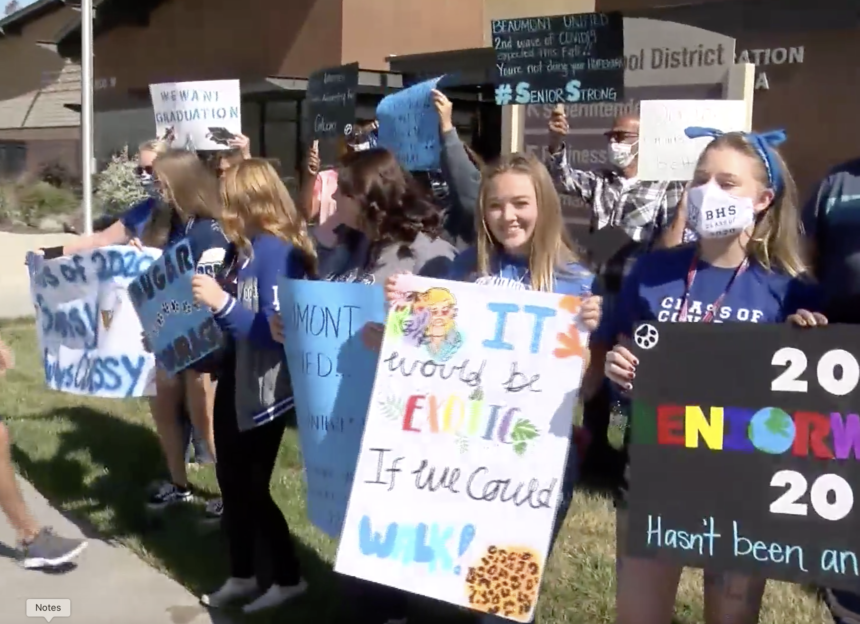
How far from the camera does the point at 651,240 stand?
4.83 metres

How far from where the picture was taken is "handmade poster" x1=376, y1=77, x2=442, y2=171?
15.2 ft

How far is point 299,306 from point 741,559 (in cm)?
163

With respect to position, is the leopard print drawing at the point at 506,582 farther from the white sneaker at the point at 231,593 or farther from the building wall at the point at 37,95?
the building wall at the point at 37,95


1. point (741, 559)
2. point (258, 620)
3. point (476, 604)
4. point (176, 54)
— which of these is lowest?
point (258, 620)

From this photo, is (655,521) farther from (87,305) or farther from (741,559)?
(87,305)

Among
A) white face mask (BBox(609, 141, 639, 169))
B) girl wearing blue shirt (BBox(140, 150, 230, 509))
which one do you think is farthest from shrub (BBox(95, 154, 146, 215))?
white face mask (BBox(609, 141, 639, 169))

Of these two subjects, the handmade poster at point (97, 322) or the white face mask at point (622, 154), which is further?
the handmade poster at point (97, 322)

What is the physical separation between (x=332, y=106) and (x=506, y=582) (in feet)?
14.0

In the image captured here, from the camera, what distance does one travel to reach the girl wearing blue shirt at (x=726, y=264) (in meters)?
2.64

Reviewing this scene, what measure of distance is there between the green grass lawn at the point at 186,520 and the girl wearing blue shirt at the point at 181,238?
26 cm

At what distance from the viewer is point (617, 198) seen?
5.22m

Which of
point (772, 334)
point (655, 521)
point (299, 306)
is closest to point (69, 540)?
point (299, 306)

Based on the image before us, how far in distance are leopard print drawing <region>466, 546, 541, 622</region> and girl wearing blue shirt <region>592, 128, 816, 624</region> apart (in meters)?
0.26

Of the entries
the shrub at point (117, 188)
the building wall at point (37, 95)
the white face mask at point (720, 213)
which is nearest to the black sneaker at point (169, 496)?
the white face mask at point (720, 213)
